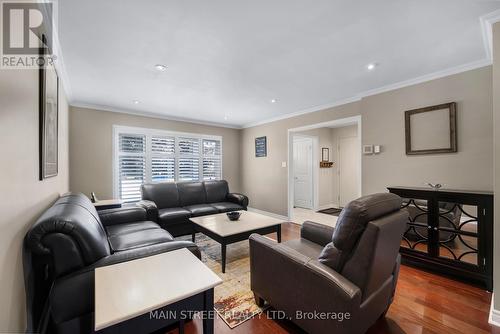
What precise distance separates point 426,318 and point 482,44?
8.49 feet

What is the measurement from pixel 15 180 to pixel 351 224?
186 cm

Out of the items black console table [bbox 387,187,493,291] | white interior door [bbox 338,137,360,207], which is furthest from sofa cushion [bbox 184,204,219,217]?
white interior door [bbox 338,137,360,207]

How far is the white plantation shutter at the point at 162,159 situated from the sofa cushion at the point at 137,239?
2.36 metres

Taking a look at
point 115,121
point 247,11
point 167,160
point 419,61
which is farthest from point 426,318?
point 115,121

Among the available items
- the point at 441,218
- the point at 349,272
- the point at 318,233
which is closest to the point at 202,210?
the point at 318,233

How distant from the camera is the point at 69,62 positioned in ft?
7.63

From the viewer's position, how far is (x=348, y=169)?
5902mm

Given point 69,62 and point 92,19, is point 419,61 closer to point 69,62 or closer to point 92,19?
point 92,19

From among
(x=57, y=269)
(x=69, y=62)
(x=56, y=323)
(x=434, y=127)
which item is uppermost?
(x=69, y=62)

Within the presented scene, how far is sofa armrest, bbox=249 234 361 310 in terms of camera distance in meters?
1.19

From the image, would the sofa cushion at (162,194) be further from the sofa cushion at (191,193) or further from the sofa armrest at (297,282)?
the sofa armrest at (297,282)

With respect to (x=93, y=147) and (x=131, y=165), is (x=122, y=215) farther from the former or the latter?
(x=93, y=147)

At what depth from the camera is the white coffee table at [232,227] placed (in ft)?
7.91

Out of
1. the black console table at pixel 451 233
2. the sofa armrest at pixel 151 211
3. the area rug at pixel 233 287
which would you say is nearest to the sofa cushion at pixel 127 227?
the sofa armrest at pixel 151 211
